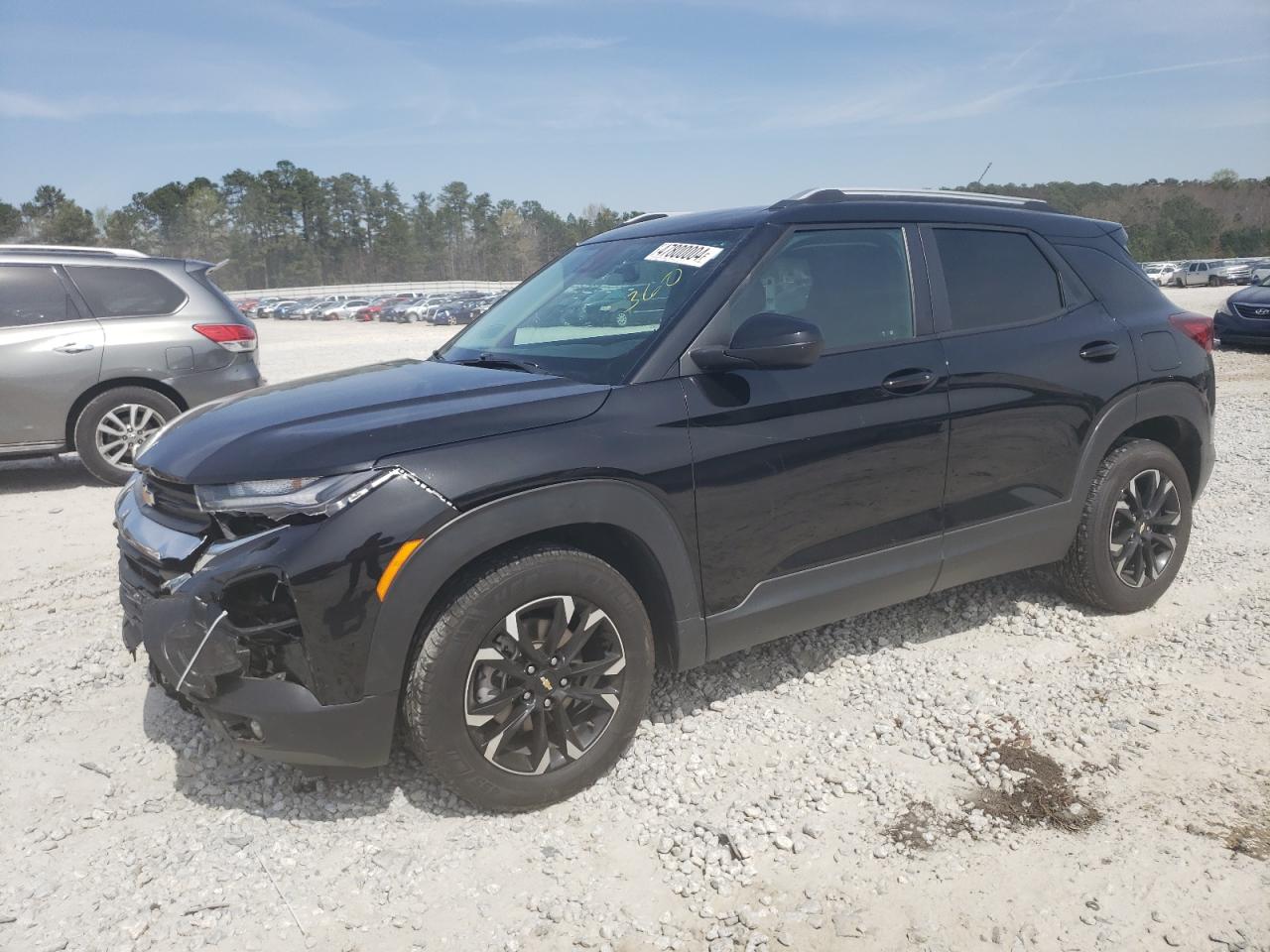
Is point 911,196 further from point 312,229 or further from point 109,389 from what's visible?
point 312,229

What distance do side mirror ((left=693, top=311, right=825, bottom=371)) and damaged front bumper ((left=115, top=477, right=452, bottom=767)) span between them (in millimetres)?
1068

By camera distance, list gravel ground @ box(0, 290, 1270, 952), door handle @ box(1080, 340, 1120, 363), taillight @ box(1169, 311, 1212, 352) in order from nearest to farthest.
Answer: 1. gravel ground @ box(0, 290, 1270, 952)
2. door handle @ box(1080, 340, 1120, 363)
3. taillight @ box(1169, 311, 1212, 352)

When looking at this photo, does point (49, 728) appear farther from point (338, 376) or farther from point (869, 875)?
point (869, 875)

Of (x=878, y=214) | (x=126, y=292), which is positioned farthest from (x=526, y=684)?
(x=126, y=292)

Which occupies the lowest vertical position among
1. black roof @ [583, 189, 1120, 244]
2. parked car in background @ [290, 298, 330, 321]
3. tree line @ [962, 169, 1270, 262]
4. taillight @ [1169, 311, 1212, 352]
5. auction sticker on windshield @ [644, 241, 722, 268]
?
taillight @ [1169, 311, 1212, 352]

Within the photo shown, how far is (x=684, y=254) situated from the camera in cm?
365

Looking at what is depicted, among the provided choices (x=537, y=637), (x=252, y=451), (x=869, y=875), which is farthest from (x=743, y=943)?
(x=252, y=451)

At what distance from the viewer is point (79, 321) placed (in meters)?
7.44

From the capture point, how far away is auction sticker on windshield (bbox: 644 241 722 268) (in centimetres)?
352

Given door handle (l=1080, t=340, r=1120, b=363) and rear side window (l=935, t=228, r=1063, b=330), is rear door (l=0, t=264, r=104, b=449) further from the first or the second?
door handle (l=1080, t=340, r=1120, b=363)

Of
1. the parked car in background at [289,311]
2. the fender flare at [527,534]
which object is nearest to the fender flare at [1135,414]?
the fender flare at [527,534]

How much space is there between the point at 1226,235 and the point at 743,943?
3772 inches

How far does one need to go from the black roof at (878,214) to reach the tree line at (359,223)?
285 feet

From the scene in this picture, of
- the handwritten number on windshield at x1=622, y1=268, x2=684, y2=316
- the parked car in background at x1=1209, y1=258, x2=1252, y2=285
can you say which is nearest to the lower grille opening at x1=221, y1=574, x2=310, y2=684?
the handwritten number on windshield at x1=622, y1=268, x2=684, y2=316
